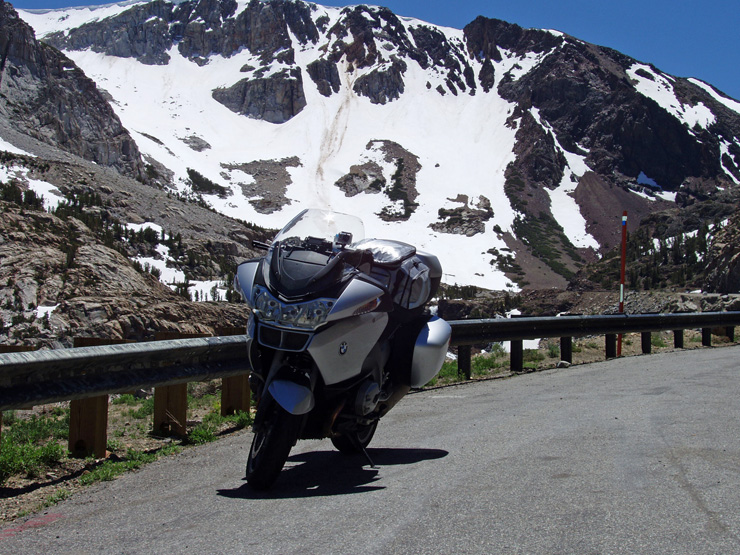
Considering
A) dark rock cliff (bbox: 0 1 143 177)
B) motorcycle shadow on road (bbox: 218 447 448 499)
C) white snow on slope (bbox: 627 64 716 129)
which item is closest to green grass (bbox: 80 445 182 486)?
motorcycle shadow on road (bbox: 218 447 448 499)

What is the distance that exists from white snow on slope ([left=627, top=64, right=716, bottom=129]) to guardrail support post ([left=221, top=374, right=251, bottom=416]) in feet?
527

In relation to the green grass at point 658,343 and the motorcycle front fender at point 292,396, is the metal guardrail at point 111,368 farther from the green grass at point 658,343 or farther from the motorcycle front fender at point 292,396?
the green grass at point 658,343

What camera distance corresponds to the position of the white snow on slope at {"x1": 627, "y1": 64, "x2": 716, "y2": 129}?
156m

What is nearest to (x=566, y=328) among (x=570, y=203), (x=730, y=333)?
(x=730, y=333)

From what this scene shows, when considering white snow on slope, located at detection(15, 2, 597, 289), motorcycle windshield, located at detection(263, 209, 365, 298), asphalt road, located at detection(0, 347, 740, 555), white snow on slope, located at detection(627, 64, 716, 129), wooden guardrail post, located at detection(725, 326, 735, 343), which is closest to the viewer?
asphalt road, located at detection(0, 347, 740, 555)

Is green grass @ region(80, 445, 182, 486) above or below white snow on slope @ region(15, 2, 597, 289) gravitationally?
below

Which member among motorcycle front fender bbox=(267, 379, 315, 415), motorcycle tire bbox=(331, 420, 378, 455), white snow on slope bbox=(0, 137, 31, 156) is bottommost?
motorcycle tire bbox=(331, 420, 378, 455)

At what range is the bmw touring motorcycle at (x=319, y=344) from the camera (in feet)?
14.8

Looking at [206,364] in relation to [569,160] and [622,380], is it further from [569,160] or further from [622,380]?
[569,160]

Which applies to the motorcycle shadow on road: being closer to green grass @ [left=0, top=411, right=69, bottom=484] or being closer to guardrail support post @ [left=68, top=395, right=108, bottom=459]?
guardrail support post @ [left=68, top=395, right=108, bottom=459]

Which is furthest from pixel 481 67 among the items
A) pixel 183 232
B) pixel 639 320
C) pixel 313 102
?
pixel 639 320

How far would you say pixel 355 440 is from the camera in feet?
16.8

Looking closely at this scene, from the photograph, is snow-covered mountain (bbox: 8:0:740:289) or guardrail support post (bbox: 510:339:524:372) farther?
snow-covered mountain (bbox: 8:0:740:289)

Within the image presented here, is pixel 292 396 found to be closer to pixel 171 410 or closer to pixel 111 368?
pixel 111 368
